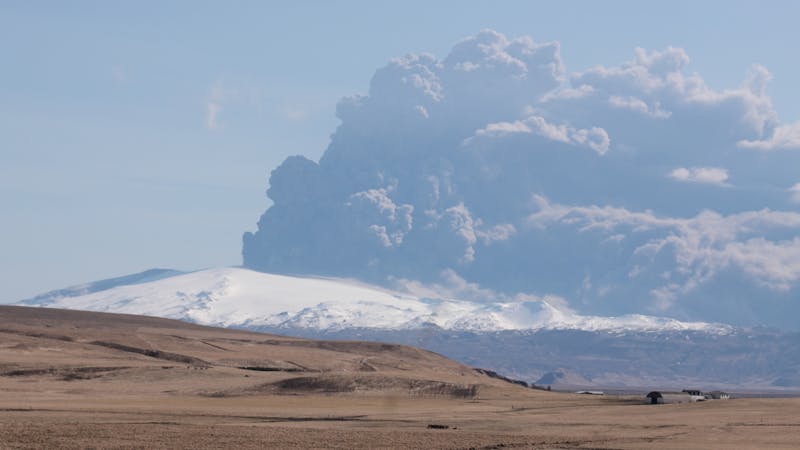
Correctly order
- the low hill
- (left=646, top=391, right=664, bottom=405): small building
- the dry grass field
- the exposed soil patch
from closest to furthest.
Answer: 1. the dry grass field
2. (left=646, top=391, right=664, bottom=405): small building
3. the low hill
4. the exposed soil patch

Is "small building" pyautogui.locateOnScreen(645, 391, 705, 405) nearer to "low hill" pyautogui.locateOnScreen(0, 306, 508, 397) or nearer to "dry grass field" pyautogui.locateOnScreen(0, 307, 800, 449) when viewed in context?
"dry grass field" pyautogui.locateOnScreen(0, 307, 800, 449)

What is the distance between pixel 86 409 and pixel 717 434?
138 feet

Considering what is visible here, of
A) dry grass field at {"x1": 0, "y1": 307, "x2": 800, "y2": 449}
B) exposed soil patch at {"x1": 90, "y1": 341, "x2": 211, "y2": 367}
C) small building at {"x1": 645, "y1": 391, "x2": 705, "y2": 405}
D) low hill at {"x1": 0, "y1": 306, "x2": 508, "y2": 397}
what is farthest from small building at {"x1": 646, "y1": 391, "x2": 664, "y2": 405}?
exposed soil patch at {"x1": 90, "y1": 341, "x2": 211, "y2": 367}

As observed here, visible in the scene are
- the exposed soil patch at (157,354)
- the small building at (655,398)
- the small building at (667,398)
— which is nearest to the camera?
the small building at (655,398)

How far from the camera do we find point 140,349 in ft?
576

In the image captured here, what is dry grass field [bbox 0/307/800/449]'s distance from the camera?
232 ft

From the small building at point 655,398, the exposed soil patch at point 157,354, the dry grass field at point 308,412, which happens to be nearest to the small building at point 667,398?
the small building at point 655,398

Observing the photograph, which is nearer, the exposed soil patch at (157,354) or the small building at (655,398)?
the small building at (655,398)

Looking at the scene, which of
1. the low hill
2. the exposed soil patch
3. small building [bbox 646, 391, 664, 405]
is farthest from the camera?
the exposed soil patch

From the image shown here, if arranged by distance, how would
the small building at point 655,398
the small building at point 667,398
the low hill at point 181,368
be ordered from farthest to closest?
1. the low hill at point 181,368
2. the small building at point 667,398
3. the small building at point 655,398

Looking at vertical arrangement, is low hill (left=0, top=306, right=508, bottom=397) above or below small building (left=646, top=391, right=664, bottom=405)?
above

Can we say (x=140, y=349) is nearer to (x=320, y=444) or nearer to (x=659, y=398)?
(x=659, y=398)

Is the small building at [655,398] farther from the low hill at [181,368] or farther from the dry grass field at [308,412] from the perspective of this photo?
the low hill at [181,368]

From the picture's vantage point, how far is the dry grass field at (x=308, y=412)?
232 feet
